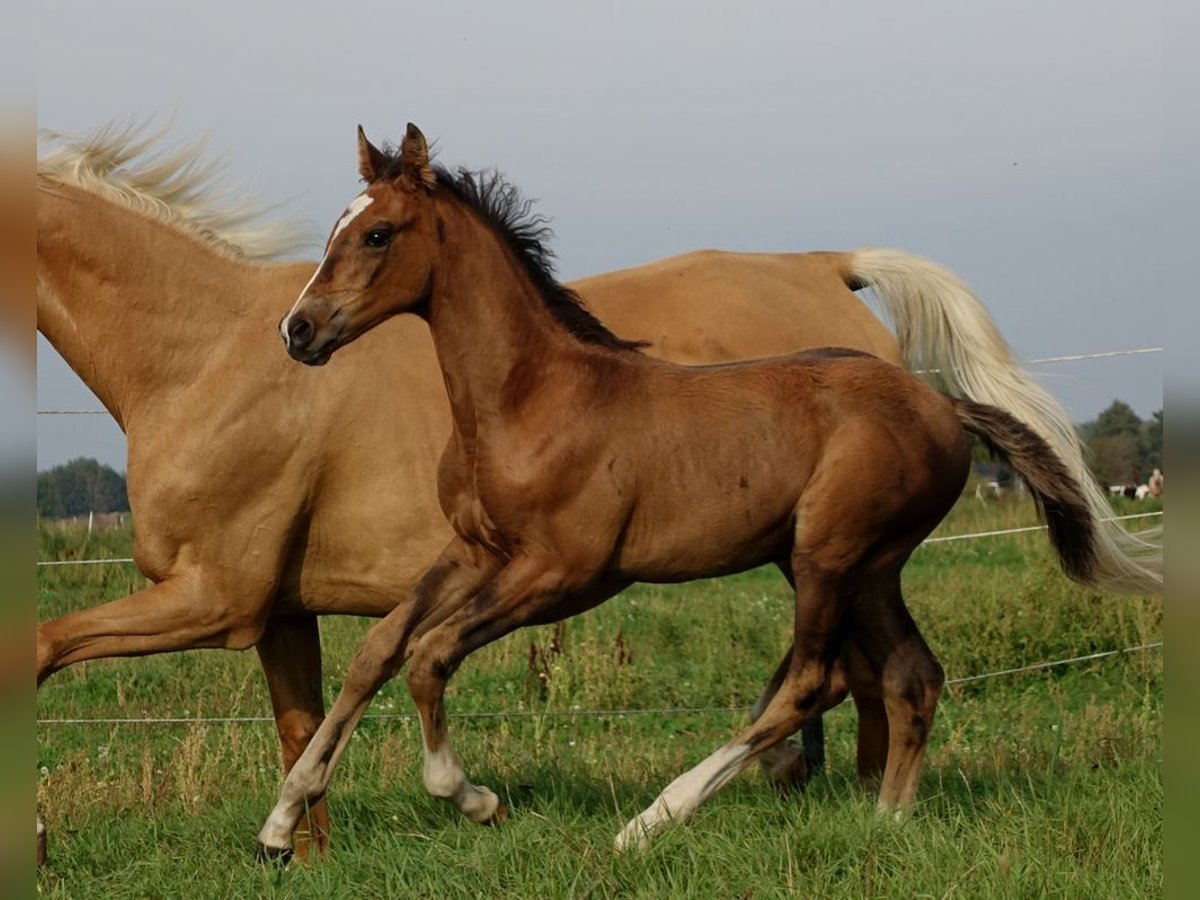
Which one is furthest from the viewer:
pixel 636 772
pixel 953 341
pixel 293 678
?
pixel 953 341

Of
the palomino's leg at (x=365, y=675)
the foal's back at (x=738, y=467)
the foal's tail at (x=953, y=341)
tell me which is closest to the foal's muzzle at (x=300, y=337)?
the foal's back at (x=738, y=467)

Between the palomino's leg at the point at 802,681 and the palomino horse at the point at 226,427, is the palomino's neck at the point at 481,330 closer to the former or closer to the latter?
the palomino horse at the point at 226,427

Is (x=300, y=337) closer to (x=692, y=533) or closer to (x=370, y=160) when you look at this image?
(x=370, y=160)

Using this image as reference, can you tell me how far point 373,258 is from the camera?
4.32 m

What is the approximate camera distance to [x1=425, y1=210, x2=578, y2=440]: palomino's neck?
4.53m

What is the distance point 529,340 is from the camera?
4.60 meters

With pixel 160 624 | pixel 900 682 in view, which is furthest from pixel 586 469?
pixel 160 624

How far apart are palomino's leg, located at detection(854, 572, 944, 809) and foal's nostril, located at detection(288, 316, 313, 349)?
6.52 ft

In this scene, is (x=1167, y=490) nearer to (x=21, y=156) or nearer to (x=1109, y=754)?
(x=21, y=156)

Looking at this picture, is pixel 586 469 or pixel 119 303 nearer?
pixel 586 469

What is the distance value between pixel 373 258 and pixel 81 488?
8801mm

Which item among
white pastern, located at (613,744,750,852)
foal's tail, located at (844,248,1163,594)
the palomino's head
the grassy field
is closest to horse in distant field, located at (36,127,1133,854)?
foal's tail, located at (844,248,1163,594)

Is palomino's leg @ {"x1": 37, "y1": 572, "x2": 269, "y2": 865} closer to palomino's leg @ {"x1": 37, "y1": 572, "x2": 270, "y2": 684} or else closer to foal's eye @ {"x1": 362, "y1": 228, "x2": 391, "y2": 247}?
palomino's leg @ {"x1": 37, "y1": 572, "x2": 270, "y2": 684}

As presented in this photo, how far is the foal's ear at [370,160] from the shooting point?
14.8ft
